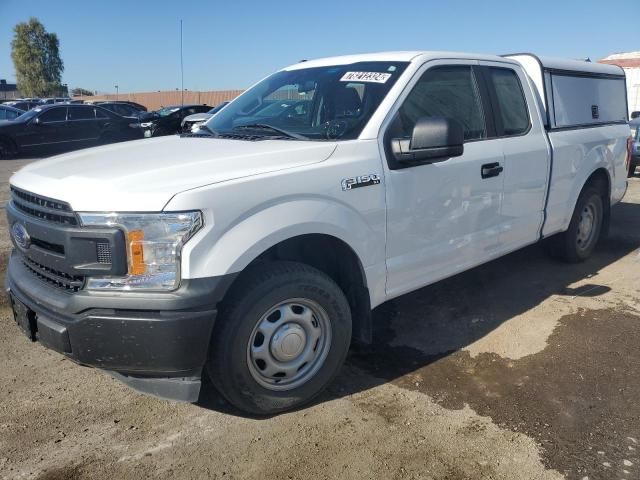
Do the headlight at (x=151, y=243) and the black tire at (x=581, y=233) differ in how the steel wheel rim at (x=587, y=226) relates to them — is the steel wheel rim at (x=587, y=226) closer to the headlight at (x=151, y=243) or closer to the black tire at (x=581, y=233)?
the black tire at (x=581, y=233)

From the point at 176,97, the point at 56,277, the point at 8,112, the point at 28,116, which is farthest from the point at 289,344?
the point at 176,97

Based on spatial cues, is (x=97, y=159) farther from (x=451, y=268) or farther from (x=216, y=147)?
(x=451, y=268)

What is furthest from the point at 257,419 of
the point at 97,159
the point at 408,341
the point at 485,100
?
the point at 485,100

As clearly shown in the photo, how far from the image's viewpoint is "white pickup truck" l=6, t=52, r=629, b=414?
7.93 feet

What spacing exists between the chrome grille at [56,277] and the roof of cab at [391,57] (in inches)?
91.1

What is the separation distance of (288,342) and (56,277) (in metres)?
1.17

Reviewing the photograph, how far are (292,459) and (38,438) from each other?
1.29 metres

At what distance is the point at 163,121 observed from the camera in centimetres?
1919

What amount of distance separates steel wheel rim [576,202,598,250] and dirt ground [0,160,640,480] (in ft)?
4.81

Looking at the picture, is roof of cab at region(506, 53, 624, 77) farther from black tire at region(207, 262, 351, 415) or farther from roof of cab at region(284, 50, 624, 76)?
black tire at region(207, 262, 351, 415)

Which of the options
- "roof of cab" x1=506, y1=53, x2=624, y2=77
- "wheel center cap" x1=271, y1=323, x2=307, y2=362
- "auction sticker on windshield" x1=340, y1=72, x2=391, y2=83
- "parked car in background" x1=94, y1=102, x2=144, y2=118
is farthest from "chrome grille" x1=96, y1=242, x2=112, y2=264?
"parked car in background" x1=94, y1=102, x2=144, y2=118

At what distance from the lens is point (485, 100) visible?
4012 mm

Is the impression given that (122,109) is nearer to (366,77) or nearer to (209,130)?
(209,130)

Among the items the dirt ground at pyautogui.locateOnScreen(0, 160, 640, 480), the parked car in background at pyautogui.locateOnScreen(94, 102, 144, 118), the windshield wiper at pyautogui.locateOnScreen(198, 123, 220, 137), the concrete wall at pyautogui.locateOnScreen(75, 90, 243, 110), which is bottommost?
the dirt ground at pyautogui.locateOnScreen(0, 160, 640, 480)
